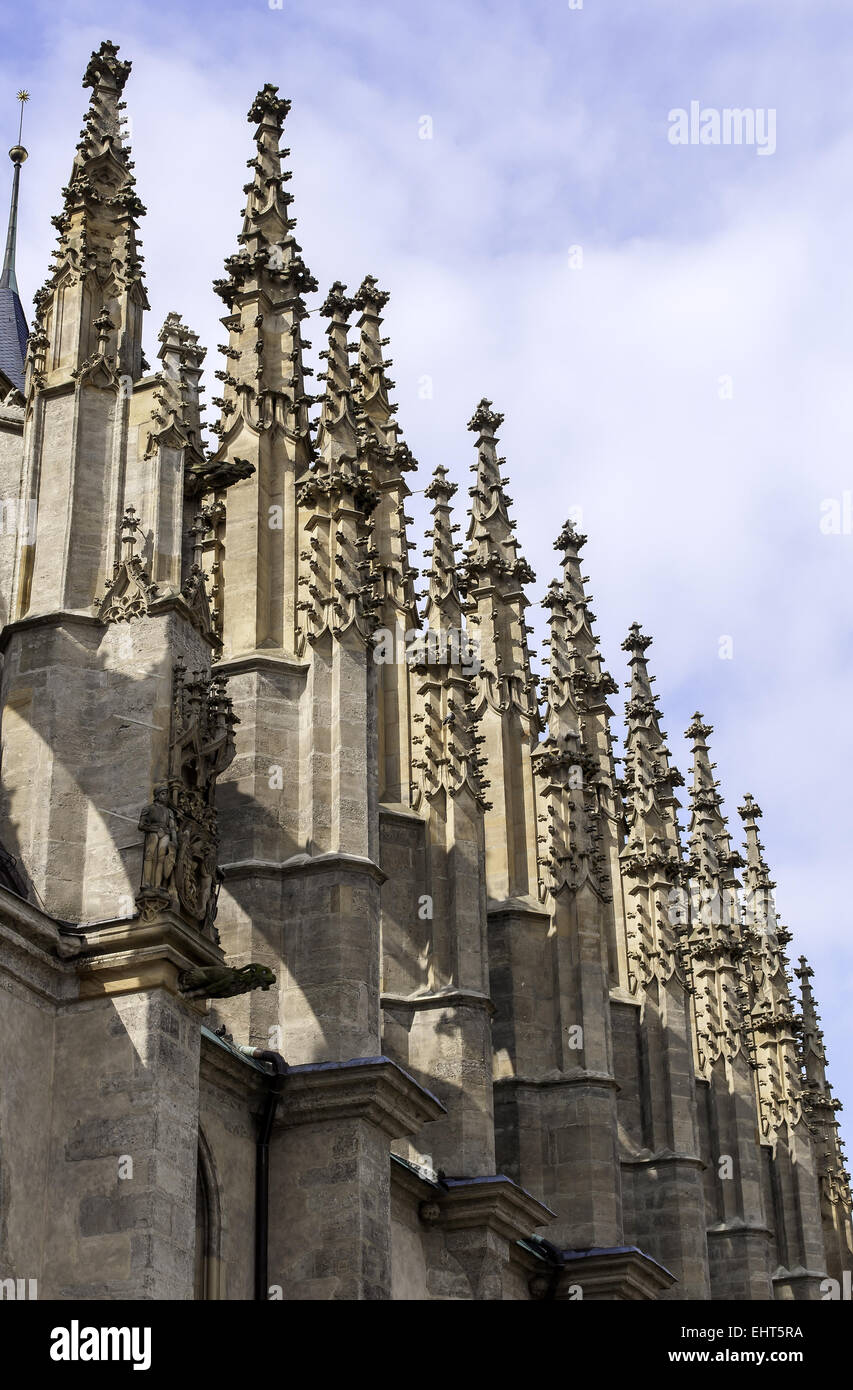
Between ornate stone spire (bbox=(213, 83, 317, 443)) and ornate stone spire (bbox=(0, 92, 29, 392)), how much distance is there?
453 centimetres

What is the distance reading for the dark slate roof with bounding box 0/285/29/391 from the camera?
120 feet

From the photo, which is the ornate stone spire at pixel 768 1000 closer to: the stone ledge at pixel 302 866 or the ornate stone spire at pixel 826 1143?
the ornate stone spire at pixel 826 1143

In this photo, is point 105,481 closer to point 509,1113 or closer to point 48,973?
point 48,973

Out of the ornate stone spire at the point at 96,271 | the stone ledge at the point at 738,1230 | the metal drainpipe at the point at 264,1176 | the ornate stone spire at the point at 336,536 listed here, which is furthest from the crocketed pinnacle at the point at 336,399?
the stone ledge at the point at 738,1230

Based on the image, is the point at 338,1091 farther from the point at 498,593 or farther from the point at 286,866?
the point at 498,593

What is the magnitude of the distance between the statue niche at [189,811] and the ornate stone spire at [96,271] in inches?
161

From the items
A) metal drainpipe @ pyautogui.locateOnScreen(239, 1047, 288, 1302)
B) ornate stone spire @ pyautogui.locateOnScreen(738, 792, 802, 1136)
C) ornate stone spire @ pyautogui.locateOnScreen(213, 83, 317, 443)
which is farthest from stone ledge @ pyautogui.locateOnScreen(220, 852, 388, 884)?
ornate stone spire @ pyautogui.locateOnScreen(738, 792, 802, 1136)

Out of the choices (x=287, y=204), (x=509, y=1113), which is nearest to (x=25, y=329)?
(x=287, y=204)

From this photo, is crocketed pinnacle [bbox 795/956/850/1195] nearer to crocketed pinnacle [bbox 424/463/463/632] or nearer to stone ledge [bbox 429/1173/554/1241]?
crocketed pinnacle [bbox 424/463/463/632]

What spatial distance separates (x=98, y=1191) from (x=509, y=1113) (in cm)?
1324

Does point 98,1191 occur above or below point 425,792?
below

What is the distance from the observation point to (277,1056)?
2223 cm

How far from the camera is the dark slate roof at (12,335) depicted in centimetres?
3656
